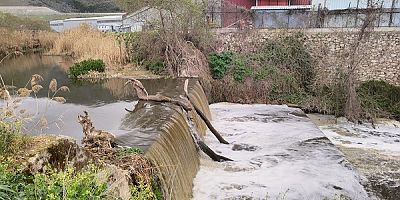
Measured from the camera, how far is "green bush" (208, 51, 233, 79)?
687 inches

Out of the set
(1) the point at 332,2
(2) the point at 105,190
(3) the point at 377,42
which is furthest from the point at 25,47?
(2) the point at 105,190

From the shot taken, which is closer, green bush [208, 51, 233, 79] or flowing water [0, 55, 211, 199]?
flowing water [0, 55, 211, 199]

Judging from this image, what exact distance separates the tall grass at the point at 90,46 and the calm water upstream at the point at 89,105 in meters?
1.01

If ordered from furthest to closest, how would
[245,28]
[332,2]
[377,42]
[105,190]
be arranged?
[332,2], [245,28], [377,42], [105,190]

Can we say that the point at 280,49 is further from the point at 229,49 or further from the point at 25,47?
the point at 25,47

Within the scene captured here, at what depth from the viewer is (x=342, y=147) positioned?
40.7ft

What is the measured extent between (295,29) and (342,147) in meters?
8.32

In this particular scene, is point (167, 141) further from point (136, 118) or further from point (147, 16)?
point (147, 16)

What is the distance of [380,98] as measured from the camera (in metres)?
16.5

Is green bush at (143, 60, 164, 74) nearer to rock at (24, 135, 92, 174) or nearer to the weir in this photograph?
the weir

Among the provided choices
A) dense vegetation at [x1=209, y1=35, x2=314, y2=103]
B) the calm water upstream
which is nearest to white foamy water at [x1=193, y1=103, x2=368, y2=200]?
the calm water upstream

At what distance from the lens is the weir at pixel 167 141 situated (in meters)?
6.97

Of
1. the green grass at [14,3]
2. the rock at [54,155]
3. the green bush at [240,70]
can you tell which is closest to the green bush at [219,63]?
the green bush at [240,70]

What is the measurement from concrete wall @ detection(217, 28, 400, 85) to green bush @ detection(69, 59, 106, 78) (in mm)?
5501
